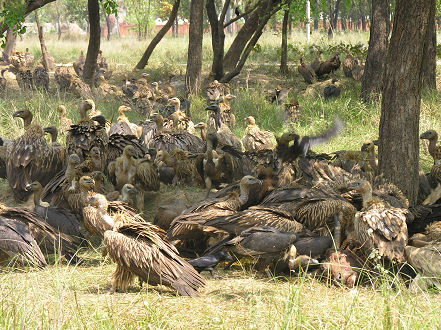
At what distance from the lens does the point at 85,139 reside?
867 cm

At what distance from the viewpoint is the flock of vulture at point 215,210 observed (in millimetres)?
5527

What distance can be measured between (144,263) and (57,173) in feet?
11.9

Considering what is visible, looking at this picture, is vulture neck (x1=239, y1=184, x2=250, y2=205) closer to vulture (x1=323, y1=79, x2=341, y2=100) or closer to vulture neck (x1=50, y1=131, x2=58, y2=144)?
vulture neck (x1=50, y1=131, x2=58, y2=144)

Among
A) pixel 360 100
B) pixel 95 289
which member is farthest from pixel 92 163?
pixel 360 100

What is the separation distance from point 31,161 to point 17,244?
8.24 feet

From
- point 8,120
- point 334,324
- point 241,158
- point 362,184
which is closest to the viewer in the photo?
point 334,324

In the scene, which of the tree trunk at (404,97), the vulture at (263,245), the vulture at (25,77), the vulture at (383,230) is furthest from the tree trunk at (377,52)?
the vulture at (25,77)

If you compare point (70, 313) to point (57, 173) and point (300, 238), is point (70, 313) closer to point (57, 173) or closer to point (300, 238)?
point (300, 238)

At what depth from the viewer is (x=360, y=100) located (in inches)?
502

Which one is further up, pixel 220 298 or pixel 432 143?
pixel 432 143

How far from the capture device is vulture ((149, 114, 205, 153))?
962 centimetres

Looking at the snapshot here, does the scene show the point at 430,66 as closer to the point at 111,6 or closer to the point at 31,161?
the point at 111,6

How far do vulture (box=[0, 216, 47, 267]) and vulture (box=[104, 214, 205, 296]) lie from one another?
98 centimetres

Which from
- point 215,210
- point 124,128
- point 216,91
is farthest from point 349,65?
point 215,210
